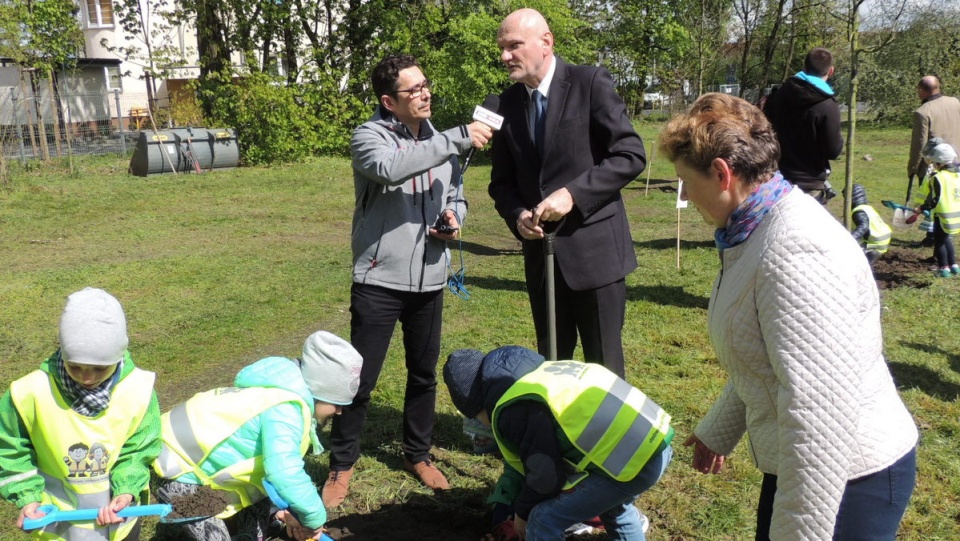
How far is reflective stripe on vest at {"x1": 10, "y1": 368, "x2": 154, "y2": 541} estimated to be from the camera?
2488 mm

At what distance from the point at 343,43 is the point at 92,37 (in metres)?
23.6

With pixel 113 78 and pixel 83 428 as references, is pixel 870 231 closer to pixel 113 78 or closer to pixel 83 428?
pixel 83 428

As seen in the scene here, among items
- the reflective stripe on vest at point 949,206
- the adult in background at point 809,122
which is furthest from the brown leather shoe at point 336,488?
the reflective stripe on vest at point 949,206

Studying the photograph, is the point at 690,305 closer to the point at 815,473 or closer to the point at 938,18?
the point at 815,473

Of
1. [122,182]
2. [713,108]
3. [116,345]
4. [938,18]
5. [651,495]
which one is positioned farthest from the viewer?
[938,18]

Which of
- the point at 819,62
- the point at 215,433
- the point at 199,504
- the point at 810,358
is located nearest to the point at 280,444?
the point at 215,433

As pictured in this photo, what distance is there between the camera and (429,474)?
3895 mm

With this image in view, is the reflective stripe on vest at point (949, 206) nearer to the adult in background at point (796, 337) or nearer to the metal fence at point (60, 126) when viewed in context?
the adult in background at point (796, 337)

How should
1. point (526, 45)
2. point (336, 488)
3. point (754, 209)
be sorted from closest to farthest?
point (754, 209)
point (526, 45)
point (336, 488)

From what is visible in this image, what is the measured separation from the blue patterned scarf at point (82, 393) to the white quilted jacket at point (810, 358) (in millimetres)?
1935

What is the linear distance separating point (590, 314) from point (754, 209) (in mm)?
1733

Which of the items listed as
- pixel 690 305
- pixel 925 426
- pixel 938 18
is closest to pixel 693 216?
pixel 690 305

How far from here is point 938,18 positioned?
24.8 m

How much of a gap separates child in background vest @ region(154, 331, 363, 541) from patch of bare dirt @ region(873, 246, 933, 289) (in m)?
6.19
